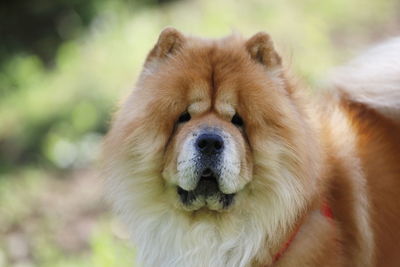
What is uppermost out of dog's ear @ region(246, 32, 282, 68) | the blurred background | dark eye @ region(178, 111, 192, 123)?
dog's ear @ region(246, 32, 282, 68)

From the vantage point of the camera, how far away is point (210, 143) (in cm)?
317

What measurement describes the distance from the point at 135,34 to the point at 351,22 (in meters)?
2.29

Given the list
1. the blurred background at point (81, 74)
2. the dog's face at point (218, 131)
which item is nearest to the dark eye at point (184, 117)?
the dog's face at point (218, 131)

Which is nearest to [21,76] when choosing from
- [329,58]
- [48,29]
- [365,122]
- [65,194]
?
[48,29]

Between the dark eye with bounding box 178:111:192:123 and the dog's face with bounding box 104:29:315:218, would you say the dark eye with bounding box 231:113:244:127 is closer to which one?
the dog's face with bounding box 104:29:315:218

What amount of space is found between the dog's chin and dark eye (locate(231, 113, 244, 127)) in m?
0.27

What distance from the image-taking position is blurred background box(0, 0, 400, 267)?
568cm

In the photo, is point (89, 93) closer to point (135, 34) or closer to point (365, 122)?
→ point (135, 34)

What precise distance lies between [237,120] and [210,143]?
234mm

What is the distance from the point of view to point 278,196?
133 inches

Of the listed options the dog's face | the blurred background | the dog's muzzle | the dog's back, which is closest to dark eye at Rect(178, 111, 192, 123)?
the dog's face

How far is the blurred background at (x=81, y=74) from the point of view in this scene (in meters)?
5.68

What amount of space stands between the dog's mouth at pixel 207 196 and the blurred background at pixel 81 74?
4.86ft

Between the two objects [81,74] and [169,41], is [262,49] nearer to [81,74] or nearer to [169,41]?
[169,41]
